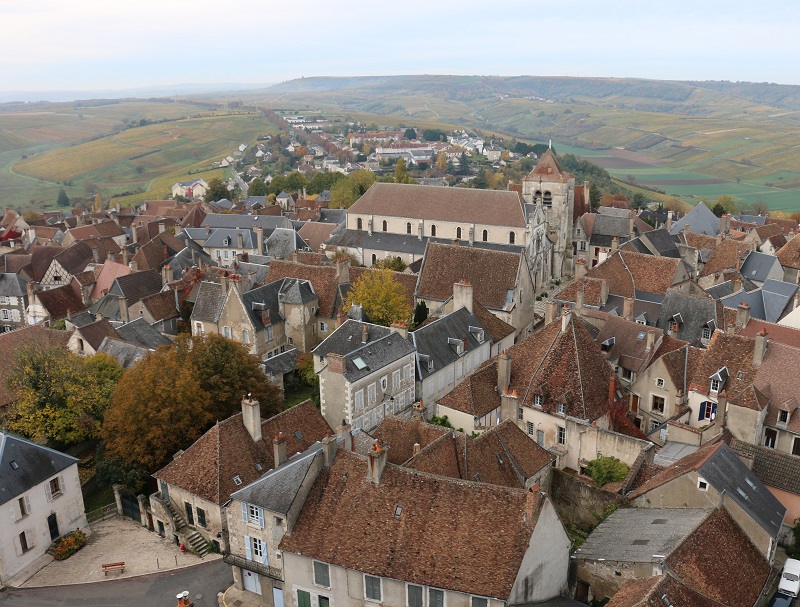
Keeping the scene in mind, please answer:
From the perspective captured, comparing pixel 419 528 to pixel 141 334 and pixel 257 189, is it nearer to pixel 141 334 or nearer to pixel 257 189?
pixel 141 334

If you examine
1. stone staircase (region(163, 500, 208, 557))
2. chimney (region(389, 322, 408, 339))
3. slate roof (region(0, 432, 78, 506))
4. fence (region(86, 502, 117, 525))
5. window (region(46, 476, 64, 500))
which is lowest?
fence (region(86, 502, 117, 525))

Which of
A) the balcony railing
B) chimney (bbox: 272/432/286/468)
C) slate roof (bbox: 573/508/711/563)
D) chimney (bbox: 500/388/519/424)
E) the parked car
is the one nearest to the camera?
slate roof (bbox: 573/508/711/563)

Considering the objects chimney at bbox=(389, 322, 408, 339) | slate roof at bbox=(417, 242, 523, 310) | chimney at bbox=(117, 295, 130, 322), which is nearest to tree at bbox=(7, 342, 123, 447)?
chimney at bbox=(117, 295, 130, 322)

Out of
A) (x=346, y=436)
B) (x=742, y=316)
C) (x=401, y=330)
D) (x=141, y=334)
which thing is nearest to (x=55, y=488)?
(x=346, y=436)

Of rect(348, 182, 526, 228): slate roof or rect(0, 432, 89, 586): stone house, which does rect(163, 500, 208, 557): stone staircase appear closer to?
rect(0, 432, 89, 586): stone house

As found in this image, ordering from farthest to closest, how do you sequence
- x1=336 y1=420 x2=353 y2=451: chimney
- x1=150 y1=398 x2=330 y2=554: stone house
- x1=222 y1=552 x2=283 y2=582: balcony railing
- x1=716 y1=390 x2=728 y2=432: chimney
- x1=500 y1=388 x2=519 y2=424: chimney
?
x1=500 y1=388 x2=519 y2=424: chimney, x1=716 y1=390 x2=728 y2=432: chimney, x1=150 y1=398 x2=330 y2=554: stone house, x1=336 y1=420 x2=353 y2=451: chimney, x1=222 y1=552 x2=283 y2=582: balcony railing

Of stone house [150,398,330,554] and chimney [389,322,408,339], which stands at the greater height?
chimney [389,322,408,339]
